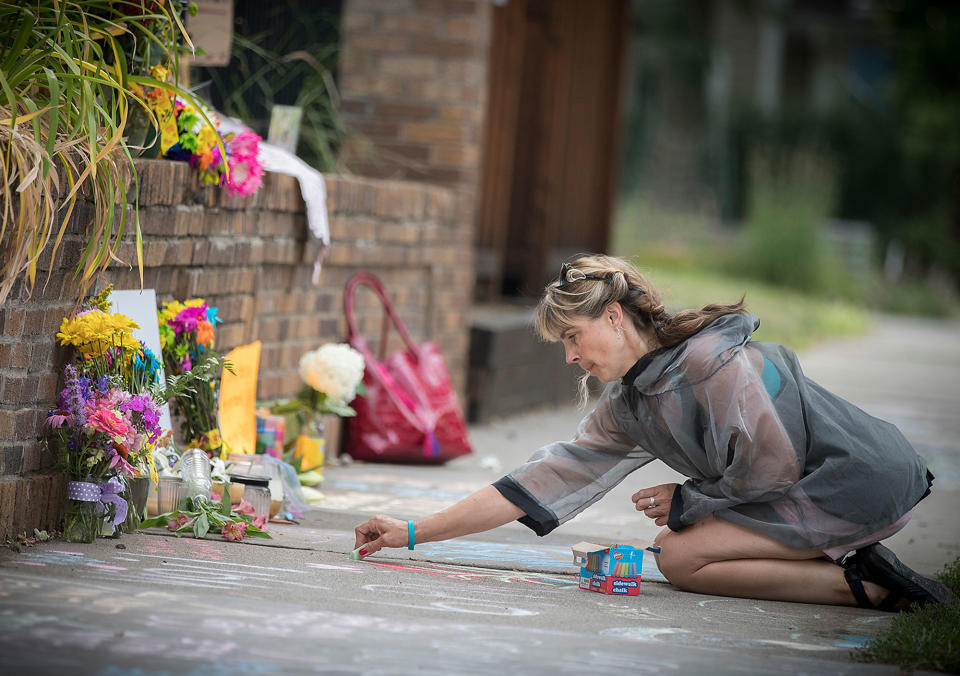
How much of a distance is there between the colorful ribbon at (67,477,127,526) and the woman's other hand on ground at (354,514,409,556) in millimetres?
628

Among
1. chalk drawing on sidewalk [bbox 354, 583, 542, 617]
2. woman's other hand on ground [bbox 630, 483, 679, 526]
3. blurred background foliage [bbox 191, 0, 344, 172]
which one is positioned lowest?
chalk drawing on sidewalk [bbox 354, 583, 542, 617]

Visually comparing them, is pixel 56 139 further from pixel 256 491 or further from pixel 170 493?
pixel 256 491

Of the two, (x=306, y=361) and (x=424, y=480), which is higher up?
(x=306, y=361)

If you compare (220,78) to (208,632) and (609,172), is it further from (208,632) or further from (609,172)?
(609,172)

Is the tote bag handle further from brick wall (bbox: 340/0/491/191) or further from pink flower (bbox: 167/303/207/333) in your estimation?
pink flower (bbox: 167/303/207/333)

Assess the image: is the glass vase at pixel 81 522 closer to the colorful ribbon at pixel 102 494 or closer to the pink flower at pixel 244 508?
the colorful ribbon at pixel 102 494

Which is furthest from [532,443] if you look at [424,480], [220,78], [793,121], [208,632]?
[793,121]

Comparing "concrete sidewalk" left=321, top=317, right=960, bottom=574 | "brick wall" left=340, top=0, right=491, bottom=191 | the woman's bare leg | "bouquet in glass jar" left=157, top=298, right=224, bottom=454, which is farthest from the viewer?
"brick wall" left=340, top=0, right=491, bottom=191

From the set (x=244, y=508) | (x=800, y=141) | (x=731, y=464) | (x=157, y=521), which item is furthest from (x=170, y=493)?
(x=800, y=141)

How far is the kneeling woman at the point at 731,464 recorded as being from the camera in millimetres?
3371

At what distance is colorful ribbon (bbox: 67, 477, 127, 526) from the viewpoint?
3312 mm

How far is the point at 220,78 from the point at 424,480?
203cm

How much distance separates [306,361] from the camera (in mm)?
4992

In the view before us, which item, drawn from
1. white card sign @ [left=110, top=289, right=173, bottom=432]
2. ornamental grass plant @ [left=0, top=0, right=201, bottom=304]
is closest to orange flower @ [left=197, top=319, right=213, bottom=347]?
white card sign @ [left=110, top=289, right=173, bottom=432]
